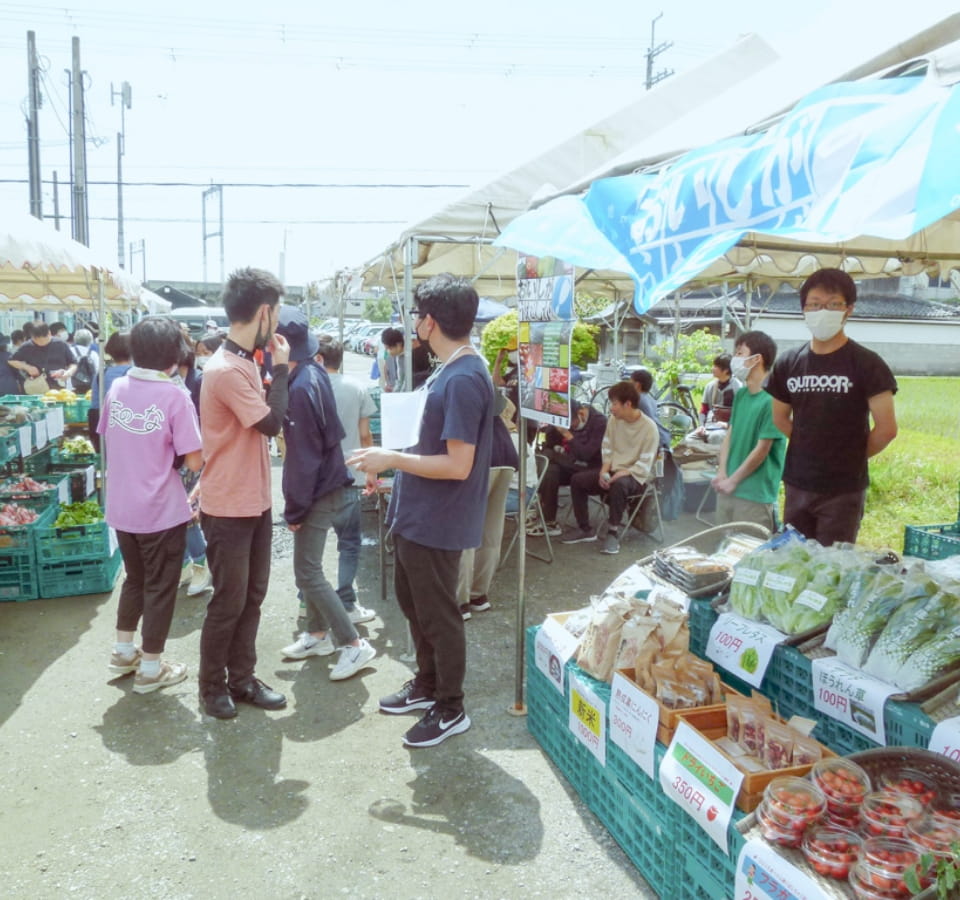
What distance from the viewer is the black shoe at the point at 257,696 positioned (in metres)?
3.74

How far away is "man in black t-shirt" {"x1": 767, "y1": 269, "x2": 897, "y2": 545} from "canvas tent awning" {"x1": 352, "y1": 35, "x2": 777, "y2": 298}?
2.03 metres

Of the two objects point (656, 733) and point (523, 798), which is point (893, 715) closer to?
point (656, 733)

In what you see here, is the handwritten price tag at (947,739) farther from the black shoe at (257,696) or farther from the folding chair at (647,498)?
the folding chair at (647,498)

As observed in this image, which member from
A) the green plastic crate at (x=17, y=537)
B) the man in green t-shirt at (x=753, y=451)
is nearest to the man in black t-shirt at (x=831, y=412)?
the man in green t-shirt at (x=753, y=451)

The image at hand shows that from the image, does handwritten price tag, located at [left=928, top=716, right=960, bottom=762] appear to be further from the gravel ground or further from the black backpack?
the black backpack

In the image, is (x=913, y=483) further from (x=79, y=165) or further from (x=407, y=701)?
(x=79, y=165)

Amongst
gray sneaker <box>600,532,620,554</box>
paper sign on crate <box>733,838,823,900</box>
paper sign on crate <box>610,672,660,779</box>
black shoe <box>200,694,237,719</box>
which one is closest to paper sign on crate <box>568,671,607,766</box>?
paper sign on crate <box>610,672,660,779</box>

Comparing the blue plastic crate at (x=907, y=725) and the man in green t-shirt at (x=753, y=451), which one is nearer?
the blue plastic crate at (x=907, y=725)

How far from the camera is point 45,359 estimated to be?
1159 cm

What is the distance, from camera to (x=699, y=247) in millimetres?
2162

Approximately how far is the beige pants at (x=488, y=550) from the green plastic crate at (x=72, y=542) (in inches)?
99.8

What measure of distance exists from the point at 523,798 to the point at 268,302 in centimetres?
234

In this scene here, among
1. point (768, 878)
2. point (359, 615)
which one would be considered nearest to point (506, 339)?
point (359, 615)

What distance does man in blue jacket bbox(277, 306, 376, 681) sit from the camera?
379 cm
